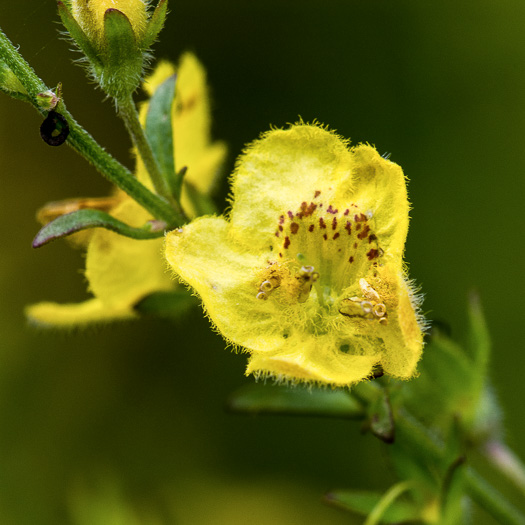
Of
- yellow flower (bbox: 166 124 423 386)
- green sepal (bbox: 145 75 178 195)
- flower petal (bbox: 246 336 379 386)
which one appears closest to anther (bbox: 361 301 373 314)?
yellow flower (bbox: 166 124 423 386)

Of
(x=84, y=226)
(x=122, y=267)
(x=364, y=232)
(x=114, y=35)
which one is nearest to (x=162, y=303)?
(x=122, y=267)

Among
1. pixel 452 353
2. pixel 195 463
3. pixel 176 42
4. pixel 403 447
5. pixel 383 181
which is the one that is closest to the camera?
pixel 383 181

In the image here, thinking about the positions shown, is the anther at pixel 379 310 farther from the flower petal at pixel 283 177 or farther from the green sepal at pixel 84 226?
the green sepal at pixel 84 226

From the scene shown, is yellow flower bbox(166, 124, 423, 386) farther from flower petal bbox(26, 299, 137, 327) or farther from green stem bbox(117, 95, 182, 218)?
flower petal bbox(26, 299, 137, 327)

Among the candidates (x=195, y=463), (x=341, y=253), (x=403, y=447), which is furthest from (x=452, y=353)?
(x=195, y=463)

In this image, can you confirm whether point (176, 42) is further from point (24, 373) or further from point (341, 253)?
point (341, 253)

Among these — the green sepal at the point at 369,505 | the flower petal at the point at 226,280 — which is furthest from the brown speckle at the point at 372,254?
the green sepal at the point at 369,505

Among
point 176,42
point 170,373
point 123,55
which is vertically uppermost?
point 123,55

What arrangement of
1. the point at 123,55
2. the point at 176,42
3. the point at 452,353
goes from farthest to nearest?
the point at 176,42
the point at 452,353
the point at 123,55
